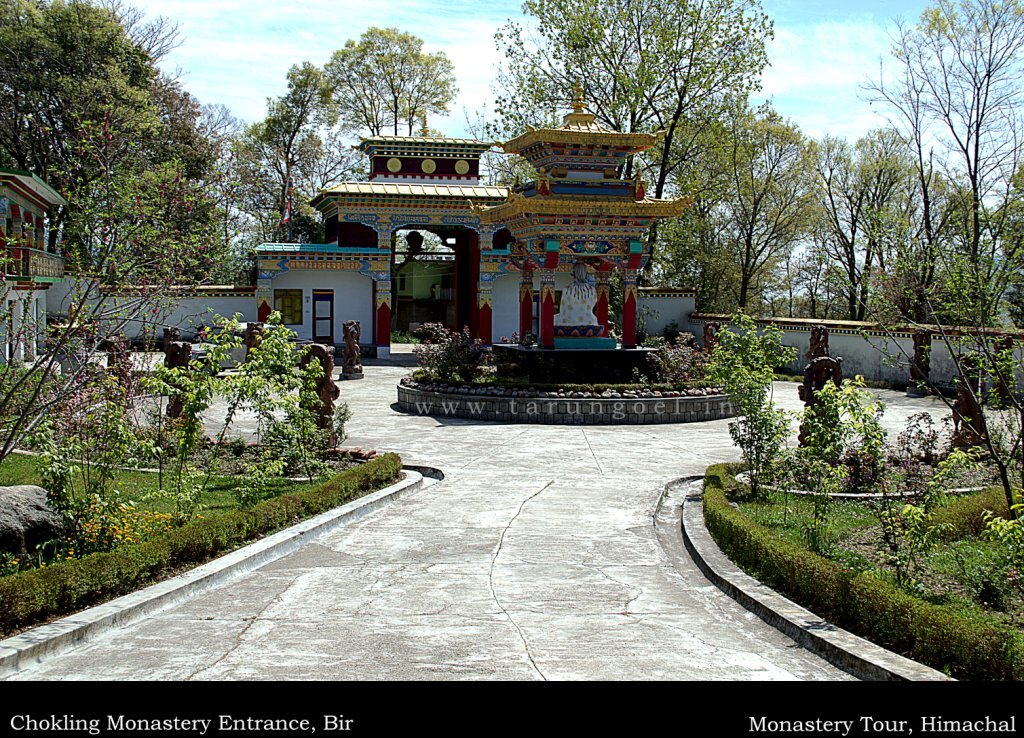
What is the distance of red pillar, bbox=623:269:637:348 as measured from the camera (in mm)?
23297

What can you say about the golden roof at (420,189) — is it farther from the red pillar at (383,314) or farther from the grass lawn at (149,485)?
the grass lawn at (149,485)

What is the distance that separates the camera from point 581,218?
22.4 metres

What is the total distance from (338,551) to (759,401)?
489cm

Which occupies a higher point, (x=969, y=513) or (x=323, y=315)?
(x=323, y=315)

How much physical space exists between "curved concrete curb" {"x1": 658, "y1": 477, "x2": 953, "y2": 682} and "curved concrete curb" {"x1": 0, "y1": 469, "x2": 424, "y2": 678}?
11.6 feet

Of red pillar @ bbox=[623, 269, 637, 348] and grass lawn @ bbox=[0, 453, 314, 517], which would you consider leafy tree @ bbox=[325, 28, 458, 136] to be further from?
grass lawn @ bbox=[0, 453, 314, 517]

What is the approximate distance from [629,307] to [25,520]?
17.5 m

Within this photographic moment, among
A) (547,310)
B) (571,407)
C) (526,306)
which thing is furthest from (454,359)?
(526,306)

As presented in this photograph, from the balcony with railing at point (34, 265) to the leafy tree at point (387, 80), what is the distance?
825 inches

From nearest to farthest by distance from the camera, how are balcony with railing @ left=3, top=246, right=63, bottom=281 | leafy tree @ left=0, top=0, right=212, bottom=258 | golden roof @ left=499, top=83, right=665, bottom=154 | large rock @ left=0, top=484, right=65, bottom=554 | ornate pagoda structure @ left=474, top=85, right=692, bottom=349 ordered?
large rock @ left=0, top=484, right=65, bottom=554 < golden roof @ left=499, top=83, right=665, bottom=154 < ornate pagoda structure @ left=474, top=85, right=692, bottom=349 < balcony with railing @ left=3, top=246, right=63, bottom=281 < leafy tree @ left=0, top=0, right=212, bottom=258

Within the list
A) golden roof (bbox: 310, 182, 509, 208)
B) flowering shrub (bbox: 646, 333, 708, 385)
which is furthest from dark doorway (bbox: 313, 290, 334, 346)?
flowering shrub (bbox: 646, 333, 708, 385)

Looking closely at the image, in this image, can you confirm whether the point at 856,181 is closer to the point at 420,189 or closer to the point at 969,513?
the point at 420,189

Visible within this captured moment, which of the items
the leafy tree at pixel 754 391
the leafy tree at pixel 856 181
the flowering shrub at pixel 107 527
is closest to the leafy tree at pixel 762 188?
the leafy tree at pixel 856 181

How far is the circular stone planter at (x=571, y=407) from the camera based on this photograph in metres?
18.8
